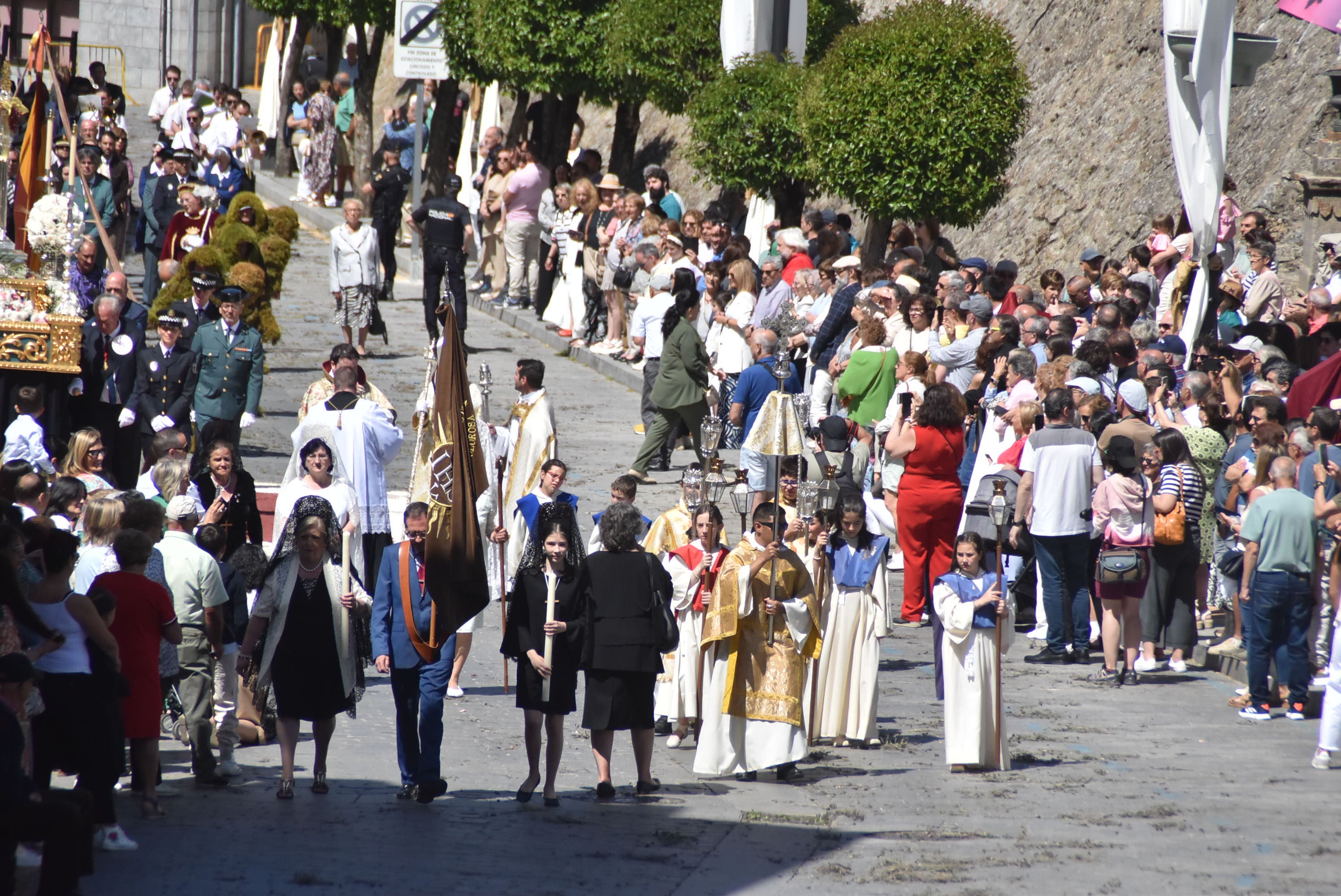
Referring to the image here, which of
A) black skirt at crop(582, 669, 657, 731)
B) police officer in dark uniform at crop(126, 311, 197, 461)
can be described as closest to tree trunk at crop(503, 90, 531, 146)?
police officer in dark uniform at crop(126, 311, 197, 461)

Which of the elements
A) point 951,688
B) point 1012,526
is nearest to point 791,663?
point 951,688

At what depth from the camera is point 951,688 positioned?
382 inches

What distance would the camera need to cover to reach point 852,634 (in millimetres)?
10406

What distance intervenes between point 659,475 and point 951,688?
6368 millimetres

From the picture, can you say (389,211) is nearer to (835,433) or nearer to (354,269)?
(354,269)

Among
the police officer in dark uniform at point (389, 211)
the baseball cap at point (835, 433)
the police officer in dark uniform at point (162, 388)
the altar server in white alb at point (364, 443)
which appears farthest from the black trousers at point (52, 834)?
the police officer in dark uniform at point (389, 211)

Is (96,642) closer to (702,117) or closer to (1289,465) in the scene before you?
(1289,465)

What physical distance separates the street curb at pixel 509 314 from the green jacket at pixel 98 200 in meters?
3.19

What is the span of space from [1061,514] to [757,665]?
3.17 m

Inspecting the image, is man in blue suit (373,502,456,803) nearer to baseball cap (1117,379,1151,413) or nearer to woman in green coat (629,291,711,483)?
baseball cap (1117,379,1151,413)

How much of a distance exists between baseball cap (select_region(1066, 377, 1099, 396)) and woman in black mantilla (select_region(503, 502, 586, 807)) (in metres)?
4.95

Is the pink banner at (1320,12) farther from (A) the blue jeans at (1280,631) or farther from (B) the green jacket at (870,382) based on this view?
(A) the blue jeans at (1280,631)

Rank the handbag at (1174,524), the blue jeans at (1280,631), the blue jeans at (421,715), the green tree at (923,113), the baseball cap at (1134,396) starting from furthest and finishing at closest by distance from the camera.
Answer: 1. the green tree at (923,113)
2. the baseball cap at (1134,396)
3. the handbag at (1174,524)
4. the blue jeans at (1280,631)
5. the blue jeans at (421,715)

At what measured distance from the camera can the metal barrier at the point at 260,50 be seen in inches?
1729
